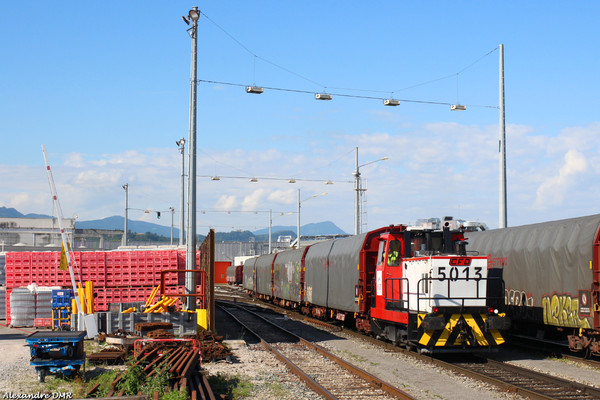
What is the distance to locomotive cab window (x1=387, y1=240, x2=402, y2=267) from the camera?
16.8 metres

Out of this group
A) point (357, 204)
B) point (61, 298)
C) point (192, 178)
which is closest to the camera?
point (192, 178)

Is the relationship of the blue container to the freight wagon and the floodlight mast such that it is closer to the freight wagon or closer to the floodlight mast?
the floodlight mast

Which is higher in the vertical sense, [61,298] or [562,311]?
[562,311]

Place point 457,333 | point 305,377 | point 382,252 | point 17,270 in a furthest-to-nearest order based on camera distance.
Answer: point 17,270 < point 382,252 < point 457,333 < point 305,377

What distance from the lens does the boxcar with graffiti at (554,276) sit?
15.0 m

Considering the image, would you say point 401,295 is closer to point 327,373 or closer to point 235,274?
point 327,373

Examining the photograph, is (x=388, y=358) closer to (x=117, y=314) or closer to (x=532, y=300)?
(x=532, y=300)

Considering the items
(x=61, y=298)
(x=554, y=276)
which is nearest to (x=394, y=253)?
(x=554, y=276)

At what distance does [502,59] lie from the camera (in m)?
26.4

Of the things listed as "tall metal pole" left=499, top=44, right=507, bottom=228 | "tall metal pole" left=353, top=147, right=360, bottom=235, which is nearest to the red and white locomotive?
"tall metal pole" left=499, top=44, right=507, bottom=228

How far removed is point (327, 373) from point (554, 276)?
663cm

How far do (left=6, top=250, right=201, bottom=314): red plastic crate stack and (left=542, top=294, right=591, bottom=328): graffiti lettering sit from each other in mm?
13272

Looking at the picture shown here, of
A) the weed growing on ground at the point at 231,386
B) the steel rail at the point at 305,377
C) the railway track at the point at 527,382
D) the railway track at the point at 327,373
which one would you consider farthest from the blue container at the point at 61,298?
the railway track at the point at 527,382

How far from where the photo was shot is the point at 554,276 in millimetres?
16594
